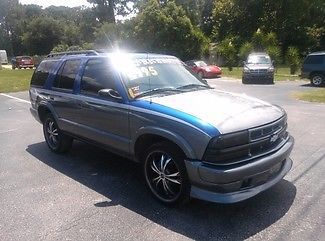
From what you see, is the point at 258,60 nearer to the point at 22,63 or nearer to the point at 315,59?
the point at 315,59

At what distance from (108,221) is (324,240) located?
2.19 meters

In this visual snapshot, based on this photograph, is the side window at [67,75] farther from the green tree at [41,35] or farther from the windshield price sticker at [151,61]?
the green tree at [41,35]

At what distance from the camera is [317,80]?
19578 mm

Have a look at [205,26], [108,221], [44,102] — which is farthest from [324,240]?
[205,26]

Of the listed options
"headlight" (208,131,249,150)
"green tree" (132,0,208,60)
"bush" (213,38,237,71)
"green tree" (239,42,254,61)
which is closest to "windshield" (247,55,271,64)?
"green tree" (239,42,254,61)

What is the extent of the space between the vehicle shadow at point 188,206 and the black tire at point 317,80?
52.4 feet

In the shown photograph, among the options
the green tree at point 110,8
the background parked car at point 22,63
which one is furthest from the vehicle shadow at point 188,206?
the green tree at point 110,8

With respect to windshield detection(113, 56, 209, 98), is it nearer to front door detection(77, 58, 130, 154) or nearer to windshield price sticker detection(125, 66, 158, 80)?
windshield price sticker detection(125, 66, 158, 80)

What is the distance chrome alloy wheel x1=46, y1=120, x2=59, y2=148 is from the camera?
264 inches

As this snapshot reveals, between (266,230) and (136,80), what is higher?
(136,80)

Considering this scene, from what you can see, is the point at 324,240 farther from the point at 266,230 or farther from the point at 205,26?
the point at 205,26

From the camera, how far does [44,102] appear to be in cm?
677

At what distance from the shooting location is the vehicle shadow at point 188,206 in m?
3.91

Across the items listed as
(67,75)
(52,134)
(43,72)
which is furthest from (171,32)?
(67,75)
